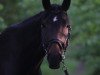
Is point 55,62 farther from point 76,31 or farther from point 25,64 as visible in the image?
point 76,31

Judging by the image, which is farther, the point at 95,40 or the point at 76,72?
the point at 76,72

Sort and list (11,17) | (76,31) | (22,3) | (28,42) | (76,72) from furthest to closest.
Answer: (76,72) < (76,31) < (11,17) < (22,3) < (28,42)

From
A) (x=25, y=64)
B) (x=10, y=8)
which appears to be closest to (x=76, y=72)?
(x=10, y=8)

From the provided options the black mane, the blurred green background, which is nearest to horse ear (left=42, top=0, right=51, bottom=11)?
the black mane

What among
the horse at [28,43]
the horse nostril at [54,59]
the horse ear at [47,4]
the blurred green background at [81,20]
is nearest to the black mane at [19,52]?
the horse at [28,43]

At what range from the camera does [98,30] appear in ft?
61.7

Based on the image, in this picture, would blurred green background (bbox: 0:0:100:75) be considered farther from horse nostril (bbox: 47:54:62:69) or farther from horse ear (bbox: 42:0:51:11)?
horse nostril (bbox: 47:54:62:69)

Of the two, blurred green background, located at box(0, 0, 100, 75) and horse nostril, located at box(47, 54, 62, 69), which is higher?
blurred green background, located at box(0, 0, 100, 75)

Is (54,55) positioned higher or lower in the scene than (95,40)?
lower

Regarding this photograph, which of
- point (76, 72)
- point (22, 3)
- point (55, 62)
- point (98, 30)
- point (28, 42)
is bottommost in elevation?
point (55, 62)

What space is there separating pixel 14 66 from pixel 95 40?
30.6 ft

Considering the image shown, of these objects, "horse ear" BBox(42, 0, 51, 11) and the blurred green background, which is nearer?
"horse ear" BBox(42, 0, 51, 11)

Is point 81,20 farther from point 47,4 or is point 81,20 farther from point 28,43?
point 47,4

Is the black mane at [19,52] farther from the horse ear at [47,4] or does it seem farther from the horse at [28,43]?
the horse ear at [47,4]
